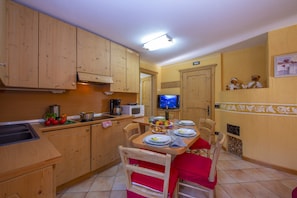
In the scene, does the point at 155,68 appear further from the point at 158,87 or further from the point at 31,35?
the point at 31,35

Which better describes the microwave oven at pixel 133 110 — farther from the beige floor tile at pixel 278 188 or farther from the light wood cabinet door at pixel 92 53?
the beige floor tile at pixel 278 188

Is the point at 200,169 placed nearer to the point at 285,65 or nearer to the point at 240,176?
the point at 240,176

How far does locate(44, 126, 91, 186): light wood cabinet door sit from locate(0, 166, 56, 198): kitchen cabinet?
969 millimetres

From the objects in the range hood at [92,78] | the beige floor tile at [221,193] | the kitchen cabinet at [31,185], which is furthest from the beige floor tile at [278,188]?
the range hood at [92,78]

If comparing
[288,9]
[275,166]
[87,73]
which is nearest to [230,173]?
[275,166]

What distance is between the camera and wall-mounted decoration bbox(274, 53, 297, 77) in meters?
2.16

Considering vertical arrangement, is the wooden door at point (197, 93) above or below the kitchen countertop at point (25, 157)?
above

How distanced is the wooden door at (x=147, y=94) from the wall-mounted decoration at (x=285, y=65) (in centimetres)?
338

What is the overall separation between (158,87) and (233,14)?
10.3 feet

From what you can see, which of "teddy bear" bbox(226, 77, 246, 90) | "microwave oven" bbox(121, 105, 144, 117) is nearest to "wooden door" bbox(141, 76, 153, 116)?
"microwave oven" bbox(121, 105, 144, 117)

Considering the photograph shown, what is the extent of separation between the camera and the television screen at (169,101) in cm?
423

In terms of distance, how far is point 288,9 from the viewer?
1.82m

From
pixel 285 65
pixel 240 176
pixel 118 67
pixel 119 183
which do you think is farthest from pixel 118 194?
pixel 285 65

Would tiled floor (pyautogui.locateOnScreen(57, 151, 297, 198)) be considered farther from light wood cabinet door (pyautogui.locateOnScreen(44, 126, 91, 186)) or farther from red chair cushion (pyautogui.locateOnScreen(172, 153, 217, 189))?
red chair cushion (pyautogui.locateOnScreen(172, 153, 217, 189))
